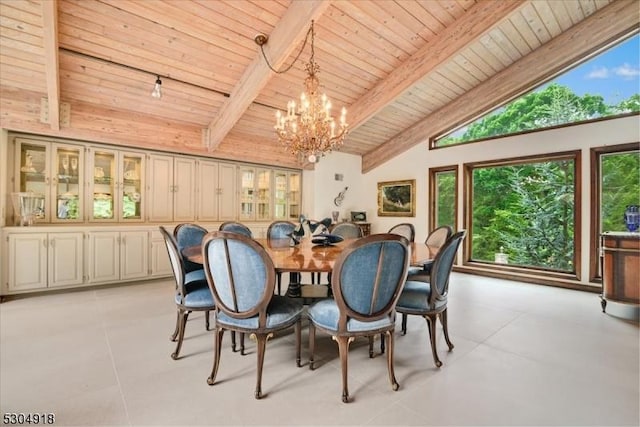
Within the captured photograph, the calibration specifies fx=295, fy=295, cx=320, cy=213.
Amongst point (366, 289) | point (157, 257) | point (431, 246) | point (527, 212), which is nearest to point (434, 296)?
point (366, 289)

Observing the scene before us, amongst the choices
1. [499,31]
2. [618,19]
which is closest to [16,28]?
[499,31]

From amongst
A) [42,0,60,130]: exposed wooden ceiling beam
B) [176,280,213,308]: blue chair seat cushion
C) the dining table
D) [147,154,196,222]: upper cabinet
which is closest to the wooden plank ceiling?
[42,0,60,130]: exposed wooden ceiling beam

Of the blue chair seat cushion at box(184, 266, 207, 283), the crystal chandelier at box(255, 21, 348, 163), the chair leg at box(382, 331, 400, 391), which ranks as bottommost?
the chair leg at box(382, 331, 400, 391)

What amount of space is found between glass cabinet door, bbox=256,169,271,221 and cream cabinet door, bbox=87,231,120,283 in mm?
2440

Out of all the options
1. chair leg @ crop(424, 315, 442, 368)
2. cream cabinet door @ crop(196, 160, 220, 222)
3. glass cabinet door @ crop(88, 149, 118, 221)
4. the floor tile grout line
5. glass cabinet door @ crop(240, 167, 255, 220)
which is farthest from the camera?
glass cabinet door @ crop(240, 167, 255, 220)

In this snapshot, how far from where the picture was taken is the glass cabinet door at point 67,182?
4.14 m

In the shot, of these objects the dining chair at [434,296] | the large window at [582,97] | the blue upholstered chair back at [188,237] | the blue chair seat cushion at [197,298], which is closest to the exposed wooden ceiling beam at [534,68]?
the large window at [582,97]

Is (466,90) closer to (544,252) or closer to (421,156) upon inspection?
(421,156)

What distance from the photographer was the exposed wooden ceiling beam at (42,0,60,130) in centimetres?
245

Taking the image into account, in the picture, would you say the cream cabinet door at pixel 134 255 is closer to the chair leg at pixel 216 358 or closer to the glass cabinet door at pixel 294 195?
the glass cabinet door at pixel 294 195

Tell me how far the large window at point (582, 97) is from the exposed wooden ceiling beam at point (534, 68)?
0.53 ft

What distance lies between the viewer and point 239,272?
1.79 metres

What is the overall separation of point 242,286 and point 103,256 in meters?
3.66

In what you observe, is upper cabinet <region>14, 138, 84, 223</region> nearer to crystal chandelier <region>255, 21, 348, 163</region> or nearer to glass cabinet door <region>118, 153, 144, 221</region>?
glass cabinet door <region>118, 153, 144, 221</region>
